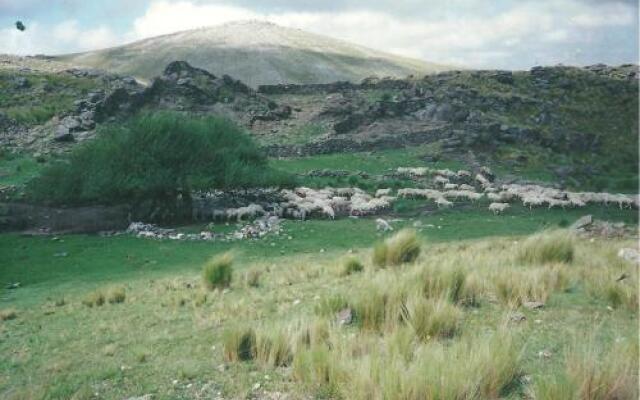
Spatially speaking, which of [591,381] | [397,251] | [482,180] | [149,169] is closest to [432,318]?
[591,381]

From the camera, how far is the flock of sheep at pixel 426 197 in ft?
81.2

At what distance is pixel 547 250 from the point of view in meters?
10.9

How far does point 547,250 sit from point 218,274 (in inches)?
245

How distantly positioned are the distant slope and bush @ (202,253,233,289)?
10123 centimetres

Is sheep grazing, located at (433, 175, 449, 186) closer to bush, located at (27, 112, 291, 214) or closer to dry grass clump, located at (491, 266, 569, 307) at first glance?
bush, located at (27, 112, 291, 214)

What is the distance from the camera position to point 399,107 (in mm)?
50375

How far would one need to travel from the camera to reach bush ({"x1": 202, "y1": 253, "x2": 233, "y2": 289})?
38.3 feet

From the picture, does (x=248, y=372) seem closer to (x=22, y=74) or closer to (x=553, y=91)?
(x=553, y=91)

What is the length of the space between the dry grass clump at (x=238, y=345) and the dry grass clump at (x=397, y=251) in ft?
16.6

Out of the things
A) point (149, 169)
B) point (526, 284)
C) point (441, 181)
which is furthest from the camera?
point (441, 181)

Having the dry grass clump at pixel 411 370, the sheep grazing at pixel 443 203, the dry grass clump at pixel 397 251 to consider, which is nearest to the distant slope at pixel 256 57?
the sheep grazing at pixel 443 203

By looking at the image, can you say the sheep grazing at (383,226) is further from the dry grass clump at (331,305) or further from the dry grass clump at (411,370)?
the dry grass clump at (411,370)

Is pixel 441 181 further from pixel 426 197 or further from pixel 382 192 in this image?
pixel 382 192

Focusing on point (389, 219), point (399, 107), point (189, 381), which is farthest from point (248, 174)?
point (399, 107)
